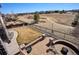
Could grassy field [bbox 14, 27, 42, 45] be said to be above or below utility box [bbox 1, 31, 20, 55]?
above

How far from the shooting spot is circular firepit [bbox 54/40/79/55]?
2.35 meters

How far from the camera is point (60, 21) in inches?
94.3

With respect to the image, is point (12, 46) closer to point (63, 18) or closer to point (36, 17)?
point (36, 17)

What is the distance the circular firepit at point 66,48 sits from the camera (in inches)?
92.7

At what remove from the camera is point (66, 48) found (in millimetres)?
2354

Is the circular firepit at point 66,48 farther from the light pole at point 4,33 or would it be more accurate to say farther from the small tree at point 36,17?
the light pole at point 4,33

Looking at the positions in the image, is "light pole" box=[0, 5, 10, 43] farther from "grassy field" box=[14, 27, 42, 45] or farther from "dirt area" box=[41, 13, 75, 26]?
"dirt area" box=[41, 13, 75, 26]

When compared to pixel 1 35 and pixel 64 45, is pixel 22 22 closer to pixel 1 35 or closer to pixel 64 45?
pixel 1 35

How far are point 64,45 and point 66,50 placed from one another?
79 millimetres

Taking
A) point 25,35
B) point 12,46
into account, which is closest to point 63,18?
point 25,35

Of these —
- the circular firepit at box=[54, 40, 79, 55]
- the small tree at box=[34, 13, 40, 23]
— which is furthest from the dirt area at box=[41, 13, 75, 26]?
the circular firepit at box=[54, 40, 79, 55]

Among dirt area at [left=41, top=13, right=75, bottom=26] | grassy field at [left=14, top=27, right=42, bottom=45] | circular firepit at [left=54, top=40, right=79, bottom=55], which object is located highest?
dirt area at [left=41, top=13, right=75, bottom=26]
